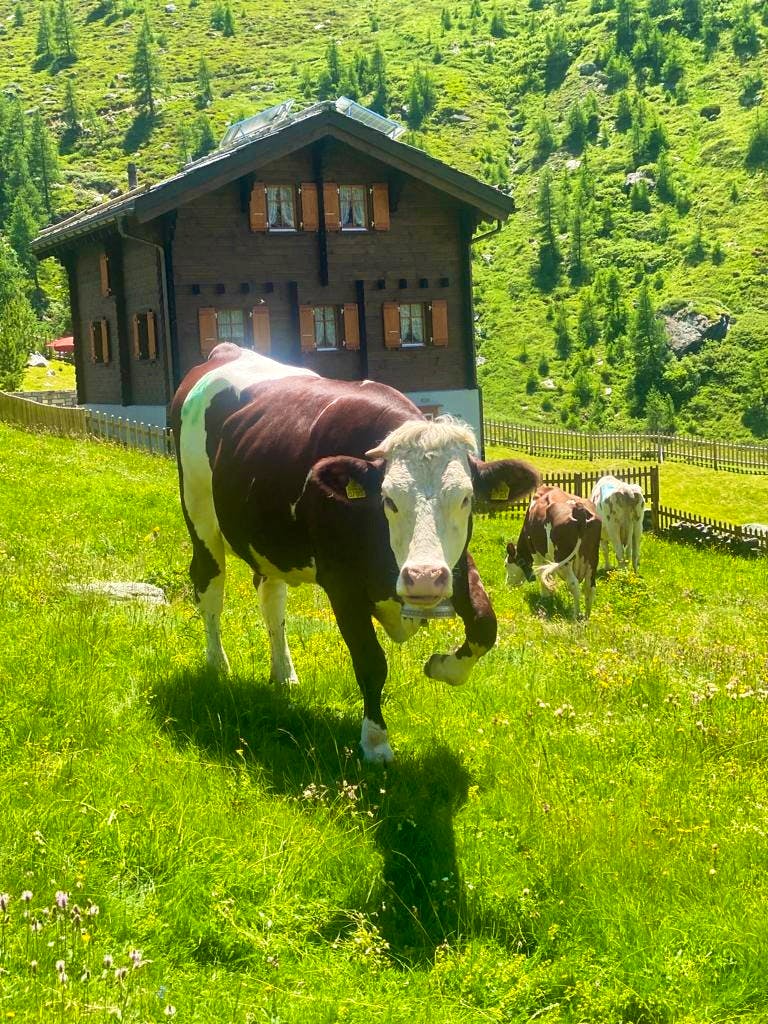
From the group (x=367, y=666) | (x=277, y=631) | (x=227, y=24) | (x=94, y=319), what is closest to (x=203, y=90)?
(x=227, y=24)

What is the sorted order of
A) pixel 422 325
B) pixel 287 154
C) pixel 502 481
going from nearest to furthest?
pixel 502 481
pixel 287 154
pixel 422 325

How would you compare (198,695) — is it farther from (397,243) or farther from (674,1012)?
(397,243)

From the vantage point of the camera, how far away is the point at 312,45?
186875 millimetres

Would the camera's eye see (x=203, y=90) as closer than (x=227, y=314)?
No

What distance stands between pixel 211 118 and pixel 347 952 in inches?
6453

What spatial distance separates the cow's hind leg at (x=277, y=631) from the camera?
6.80 meters

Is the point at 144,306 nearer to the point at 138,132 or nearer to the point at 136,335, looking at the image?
the point at 136,335

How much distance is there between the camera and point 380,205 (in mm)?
31500

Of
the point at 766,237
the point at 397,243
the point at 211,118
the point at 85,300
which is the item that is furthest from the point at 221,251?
the point at 211,118

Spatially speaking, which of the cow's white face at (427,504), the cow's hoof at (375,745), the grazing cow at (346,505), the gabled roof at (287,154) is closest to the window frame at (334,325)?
the gabled roof at (287,154)

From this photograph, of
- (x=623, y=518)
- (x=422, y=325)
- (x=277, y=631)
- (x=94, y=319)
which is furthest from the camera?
(x=94, y=319)

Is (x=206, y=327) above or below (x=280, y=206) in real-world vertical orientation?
below

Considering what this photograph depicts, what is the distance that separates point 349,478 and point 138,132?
537 ft

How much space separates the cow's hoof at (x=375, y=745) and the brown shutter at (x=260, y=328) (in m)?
25.5
